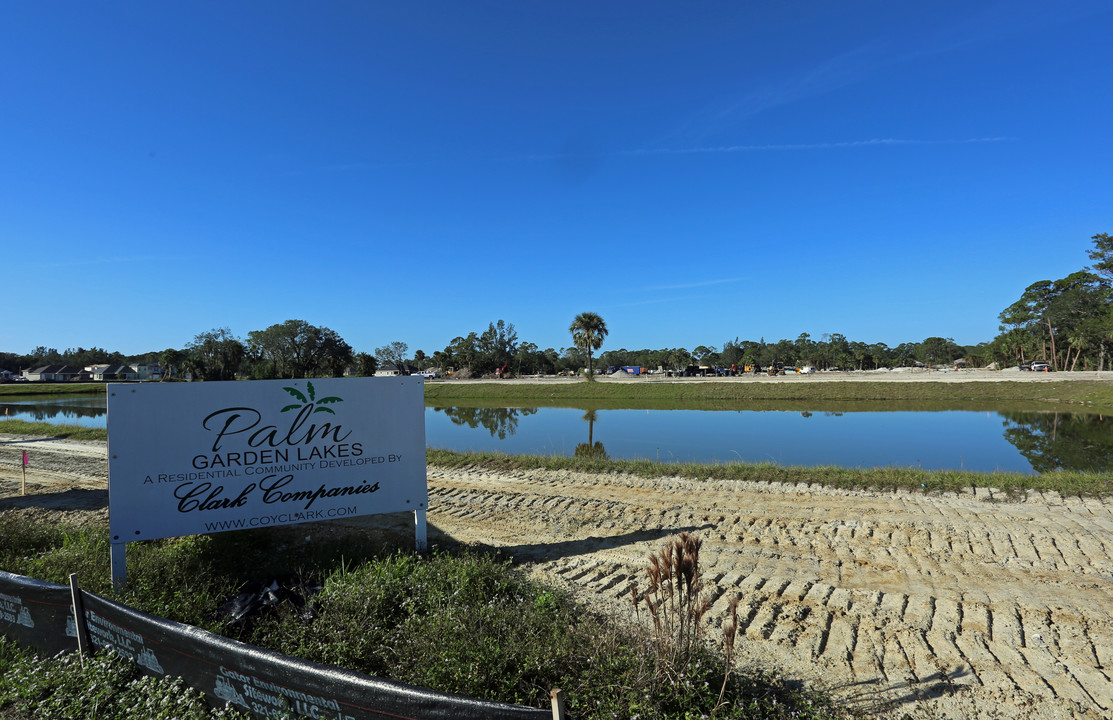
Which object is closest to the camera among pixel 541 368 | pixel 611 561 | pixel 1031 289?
pixel 611 561

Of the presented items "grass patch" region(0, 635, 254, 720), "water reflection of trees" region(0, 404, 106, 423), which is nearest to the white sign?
"grass patch" region(0, 635, 254, 720)

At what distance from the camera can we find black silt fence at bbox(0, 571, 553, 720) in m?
2.42

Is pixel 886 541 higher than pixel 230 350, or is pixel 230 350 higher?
pixel 230 350

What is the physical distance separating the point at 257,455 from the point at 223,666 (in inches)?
113

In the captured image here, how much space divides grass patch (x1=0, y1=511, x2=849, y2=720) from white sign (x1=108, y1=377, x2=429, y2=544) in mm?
566

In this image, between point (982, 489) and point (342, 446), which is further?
point (982, 489)

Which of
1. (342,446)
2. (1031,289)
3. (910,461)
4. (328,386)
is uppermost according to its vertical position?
(1031,289)

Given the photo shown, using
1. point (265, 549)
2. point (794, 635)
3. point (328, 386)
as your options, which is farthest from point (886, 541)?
point (265, 549)

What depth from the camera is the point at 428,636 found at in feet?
12.1

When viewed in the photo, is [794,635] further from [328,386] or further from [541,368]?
[541,368]

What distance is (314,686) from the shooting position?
2.68 meters

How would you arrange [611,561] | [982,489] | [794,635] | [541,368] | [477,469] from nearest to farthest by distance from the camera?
[794,635] → [611,561] → [982,489] → [477,469] → [541,368]

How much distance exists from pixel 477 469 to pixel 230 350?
89.5 meters

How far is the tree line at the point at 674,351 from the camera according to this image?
64062 mm
